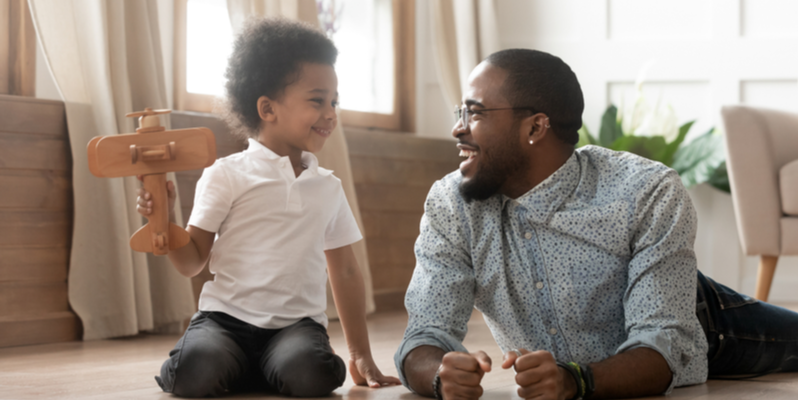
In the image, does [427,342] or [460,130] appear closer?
[427,342]

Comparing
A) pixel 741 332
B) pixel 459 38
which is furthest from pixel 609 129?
pixel 741 332

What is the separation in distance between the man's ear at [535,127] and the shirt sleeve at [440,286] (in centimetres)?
18

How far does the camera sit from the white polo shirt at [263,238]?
149 centimetres

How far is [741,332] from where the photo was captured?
1582mm

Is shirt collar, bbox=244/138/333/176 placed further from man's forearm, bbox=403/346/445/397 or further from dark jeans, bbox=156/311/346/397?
man's forearm, bbox=403/346/445/397

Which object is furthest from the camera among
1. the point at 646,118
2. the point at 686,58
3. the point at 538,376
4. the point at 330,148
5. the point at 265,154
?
the point at 686,58

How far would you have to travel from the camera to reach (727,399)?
4.41 ft

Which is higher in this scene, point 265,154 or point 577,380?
point 265,154

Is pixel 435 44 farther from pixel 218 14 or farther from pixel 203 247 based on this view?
pixel 203 247

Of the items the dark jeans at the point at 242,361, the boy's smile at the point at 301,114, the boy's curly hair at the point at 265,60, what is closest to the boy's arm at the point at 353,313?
the dark jeans at the point at 242,361

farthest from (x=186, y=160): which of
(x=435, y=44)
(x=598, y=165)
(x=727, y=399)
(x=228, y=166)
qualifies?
(x=435, y=44)

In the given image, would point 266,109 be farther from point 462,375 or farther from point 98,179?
point 98,179

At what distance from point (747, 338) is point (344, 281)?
83 centimetres

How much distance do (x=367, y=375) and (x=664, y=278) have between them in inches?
23.3
